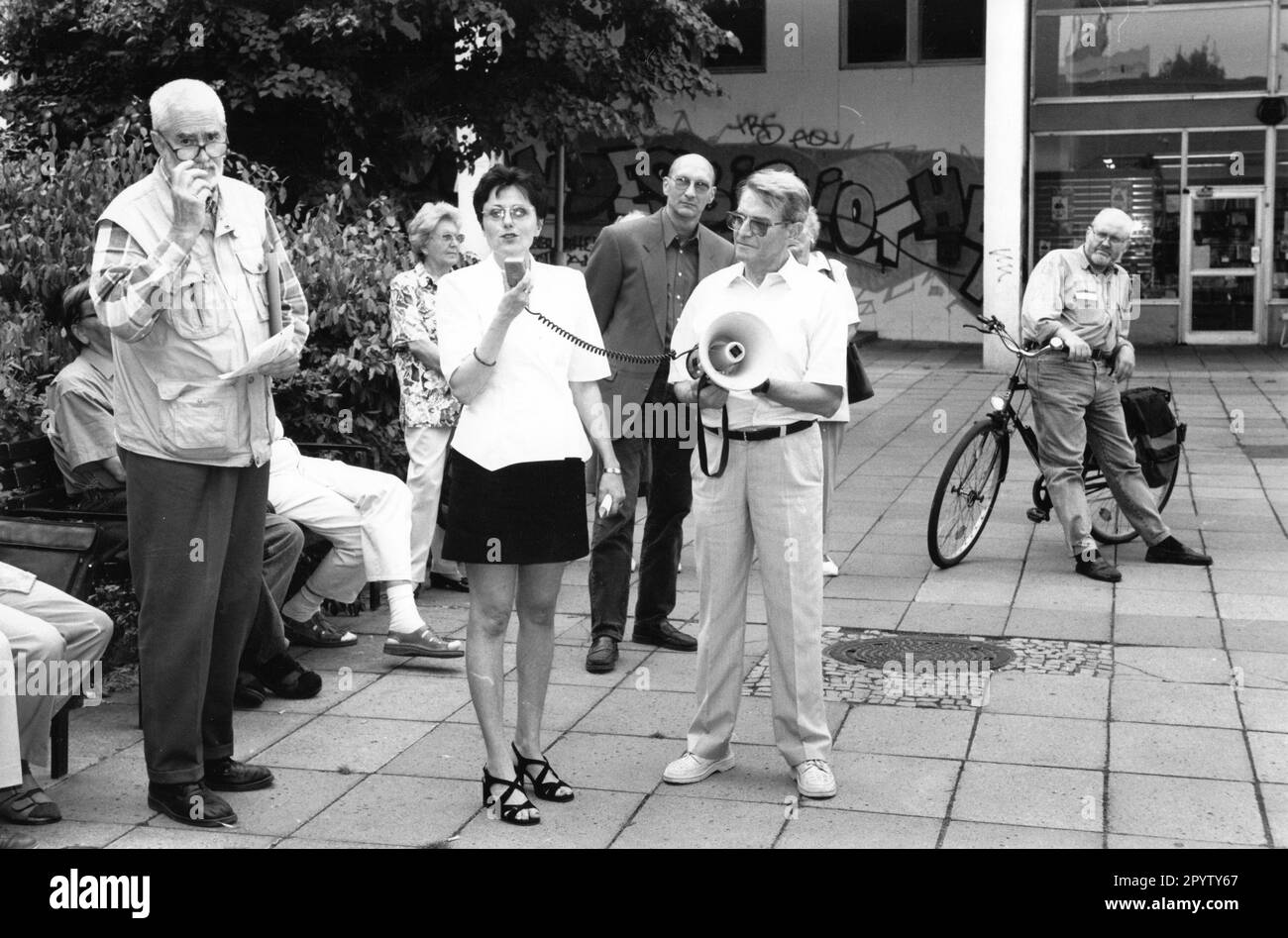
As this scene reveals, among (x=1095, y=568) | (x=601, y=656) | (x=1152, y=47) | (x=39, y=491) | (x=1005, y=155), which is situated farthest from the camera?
(x=1152, y=47)

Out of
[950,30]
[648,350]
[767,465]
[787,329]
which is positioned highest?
[950,30]

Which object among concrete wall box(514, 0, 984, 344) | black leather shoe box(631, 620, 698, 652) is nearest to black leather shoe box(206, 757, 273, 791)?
black leather shoe box(631, 620, 698, 652)

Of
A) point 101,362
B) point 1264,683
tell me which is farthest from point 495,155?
point 1264,683

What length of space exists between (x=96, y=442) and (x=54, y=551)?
0.78 m

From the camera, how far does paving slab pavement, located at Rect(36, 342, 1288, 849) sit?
436 cm

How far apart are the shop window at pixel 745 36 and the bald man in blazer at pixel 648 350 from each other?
58.8 feet

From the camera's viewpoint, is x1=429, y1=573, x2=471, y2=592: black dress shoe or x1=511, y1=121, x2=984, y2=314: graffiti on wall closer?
x1=429, y1=573, x2=471, y2=592: black dress shoe

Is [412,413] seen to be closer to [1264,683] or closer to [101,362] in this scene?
[101,362]

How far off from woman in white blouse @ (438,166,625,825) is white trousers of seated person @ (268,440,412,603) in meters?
1.85

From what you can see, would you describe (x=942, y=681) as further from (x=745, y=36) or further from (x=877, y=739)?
(x=745, y=36)

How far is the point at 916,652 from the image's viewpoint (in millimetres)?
6324

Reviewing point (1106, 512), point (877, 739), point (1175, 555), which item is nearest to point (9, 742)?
point (877, 739)

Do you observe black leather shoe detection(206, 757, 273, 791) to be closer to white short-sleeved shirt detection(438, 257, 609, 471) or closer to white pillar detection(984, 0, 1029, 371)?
white short-sleeved shirt detection(438, 257, 609, 471)

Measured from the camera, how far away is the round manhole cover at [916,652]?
6156mm
